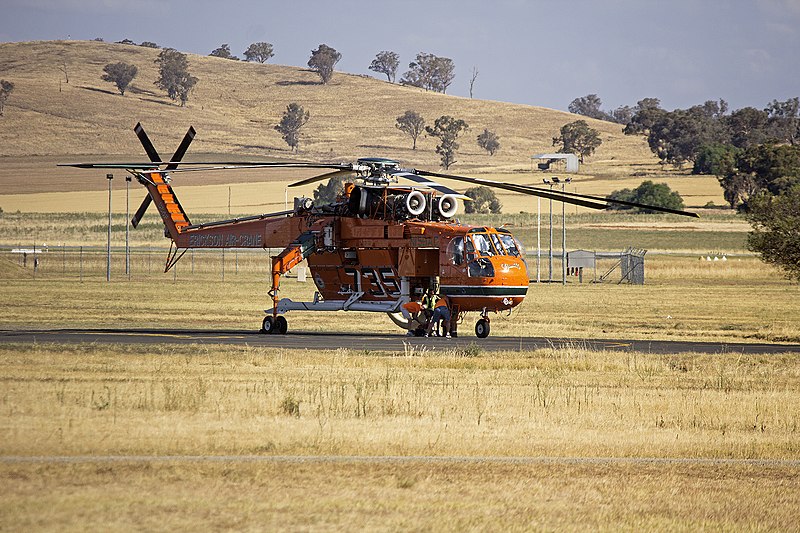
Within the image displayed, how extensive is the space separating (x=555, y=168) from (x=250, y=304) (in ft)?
468

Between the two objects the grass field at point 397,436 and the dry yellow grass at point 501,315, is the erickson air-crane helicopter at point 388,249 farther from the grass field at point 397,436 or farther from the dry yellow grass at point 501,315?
the grass field at point 397,436

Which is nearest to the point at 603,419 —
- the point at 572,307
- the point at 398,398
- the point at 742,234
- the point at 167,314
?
the point at 398,398

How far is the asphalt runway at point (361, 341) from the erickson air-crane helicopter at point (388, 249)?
3.95ft

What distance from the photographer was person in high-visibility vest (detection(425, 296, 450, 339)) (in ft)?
117

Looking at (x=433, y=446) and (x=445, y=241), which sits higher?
(x=445, y=241)

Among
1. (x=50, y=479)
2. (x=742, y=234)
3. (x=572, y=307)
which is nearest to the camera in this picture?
(x=50, y=479)

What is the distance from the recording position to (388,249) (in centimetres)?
3656

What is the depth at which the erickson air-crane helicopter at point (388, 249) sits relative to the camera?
35094 millimetres

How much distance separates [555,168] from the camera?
191500 mm

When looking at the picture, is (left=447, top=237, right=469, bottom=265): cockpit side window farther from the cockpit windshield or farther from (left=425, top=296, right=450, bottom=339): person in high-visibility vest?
(left=425, top=296, right=450, bottom=339): person in high-visibility vest

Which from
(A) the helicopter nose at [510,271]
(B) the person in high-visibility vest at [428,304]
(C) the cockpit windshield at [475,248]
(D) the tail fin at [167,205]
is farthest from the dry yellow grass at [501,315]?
(C) the cockpit windshield at [475,248]

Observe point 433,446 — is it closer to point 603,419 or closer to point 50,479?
point 603,419

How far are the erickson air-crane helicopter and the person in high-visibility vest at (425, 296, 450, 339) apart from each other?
0.74 feet

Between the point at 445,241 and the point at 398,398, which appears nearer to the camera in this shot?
the point at 398,398
